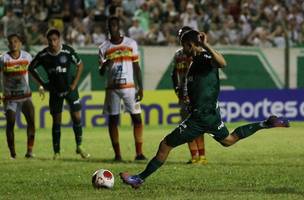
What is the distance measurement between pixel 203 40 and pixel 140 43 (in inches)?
639

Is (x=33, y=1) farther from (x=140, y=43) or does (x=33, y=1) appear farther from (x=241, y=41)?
(x=241, y=41)

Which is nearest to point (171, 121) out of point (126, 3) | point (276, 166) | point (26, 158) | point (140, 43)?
point (140, 43)

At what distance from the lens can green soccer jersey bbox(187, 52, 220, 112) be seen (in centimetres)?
1223

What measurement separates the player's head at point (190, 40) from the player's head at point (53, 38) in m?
4.94

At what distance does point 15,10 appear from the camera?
92.0ft

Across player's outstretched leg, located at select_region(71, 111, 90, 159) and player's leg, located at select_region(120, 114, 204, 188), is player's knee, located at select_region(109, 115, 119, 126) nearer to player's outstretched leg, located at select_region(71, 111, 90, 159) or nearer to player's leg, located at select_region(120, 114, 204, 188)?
player's outstretched leg, located at select_region(71, 111, 90, 159)

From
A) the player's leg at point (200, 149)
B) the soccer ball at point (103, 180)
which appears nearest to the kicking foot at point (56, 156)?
the player's leg at point (200, 149)

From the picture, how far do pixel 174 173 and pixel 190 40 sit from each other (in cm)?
275

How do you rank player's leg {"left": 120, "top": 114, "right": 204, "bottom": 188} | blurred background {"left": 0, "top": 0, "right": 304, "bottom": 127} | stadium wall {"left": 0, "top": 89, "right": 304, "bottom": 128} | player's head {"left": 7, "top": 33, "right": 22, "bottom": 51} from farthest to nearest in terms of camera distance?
blurred background {"left": 0, "top": 0, "right": 304, "bottom": 127} → stadium wall {"left": 0, "top": 89, "right": 304, "bottom": 128} → player's head {"left": 7, "top": 33, "right": 22, "bottom": 51} → player's leg {"left": 120, "top": 114, "right": 204, "bottom": 188}

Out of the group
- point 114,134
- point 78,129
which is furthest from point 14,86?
point 114,134

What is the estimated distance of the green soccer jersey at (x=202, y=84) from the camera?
40.1ft

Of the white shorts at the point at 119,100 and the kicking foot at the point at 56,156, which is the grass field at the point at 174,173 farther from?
the white shorts at the point at 119,100

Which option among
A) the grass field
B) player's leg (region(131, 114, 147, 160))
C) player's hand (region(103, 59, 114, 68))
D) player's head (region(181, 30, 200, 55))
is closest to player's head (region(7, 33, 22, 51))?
player's hand (region(103, 59, 114, 68))

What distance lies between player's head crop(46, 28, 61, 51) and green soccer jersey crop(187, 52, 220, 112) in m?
4.74
